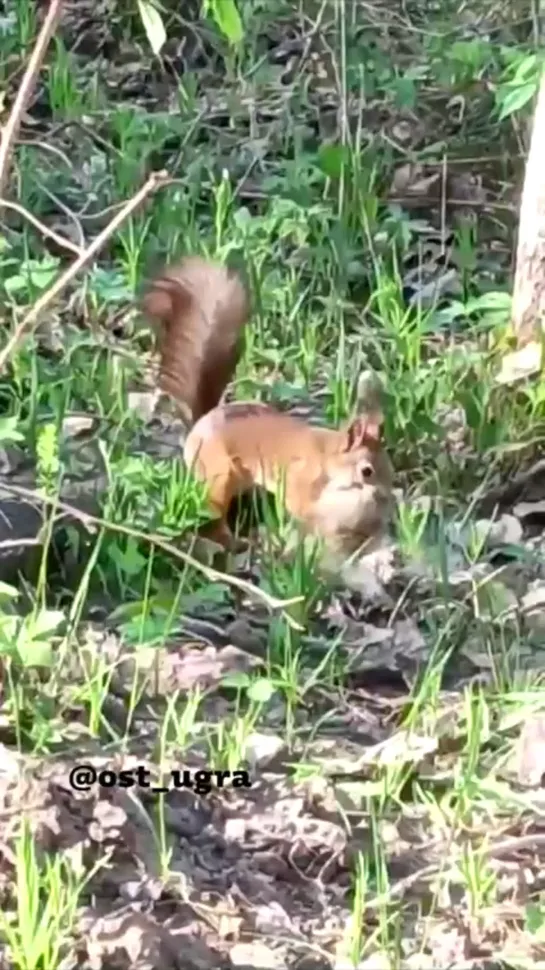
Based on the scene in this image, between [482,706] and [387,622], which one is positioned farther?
[387,622]

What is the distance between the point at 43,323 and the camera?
3889 millimetres

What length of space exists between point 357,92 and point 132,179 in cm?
93

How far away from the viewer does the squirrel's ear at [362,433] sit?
300 cm

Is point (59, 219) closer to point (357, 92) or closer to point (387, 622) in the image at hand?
point (357, 92)

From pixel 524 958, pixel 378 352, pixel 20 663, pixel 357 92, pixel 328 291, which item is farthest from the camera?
pixel 357 92

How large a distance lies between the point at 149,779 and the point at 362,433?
0.91 m

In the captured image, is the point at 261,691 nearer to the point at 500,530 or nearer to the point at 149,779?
the point at 149,779

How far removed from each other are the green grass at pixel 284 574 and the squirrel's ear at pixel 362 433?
0.18 metres

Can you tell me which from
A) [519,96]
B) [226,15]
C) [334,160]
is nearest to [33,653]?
[226,15]

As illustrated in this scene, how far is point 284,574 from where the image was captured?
9.11ft

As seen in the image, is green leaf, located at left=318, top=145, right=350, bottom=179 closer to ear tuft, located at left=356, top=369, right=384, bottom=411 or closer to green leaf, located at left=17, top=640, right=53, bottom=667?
ear tuft, located at left=356, top=369, right=384, bottom=411

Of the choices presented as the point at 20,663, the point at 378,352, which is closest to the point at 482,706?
the point at 20,663

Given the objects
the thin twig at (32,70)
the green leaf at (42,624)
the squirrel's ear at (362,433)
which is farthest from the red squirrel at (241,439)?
the thin twig at (32,70)

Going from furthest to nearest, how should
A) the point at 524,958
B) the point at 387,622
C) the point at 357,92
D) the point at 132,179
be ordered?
the point at 357,92
the point at 132,179
the point at 387,622
the point at 524,958
